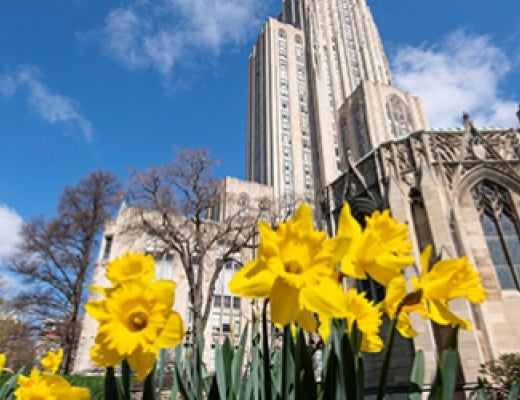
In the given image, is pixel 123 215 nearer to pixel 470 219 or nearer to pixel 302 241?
pixel 470 219

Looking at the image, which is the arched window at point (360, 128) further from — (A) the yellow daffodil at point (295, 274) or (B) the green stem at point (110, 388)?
(B) the green stem at point (110, 388)

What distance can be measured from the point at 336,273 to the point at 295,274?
29cm

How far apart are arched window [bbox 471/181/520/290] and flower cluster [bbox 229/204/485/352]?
1239cm

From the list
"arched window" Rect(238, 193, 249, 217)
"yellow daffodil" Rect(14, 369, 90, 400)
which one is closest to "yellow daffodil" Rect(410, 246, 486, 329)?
"yellow daffodil" Rect(14, 369, 90, 400)

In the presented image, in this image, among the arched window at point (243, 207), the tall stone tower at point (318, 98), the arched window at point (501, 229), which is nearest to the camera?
the arched window at point (501, 229)

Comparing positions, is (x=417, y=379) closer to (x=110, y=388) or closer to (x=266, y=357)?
(x=266, y=357)

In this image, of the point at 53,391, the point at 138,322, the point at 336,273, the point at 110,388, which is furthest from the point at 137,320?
the point at 336,273

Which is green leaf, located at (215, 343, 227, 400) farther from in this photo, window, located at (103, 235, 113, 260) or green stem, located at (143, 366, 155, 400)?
window, located at (103, 235, 113, 260)

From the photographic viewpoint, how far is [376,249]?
994 millimetres

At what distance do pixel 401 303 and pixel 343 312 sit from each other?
36 cm

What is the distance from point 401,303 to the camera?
1.04 meters

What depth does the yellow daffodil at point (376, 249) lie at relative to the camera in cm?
98

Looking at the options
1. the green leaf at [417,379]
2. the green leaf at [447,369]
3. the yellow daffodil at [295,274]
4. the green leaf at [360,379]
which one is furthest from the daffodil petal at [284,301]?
the green leaf at [417,379]

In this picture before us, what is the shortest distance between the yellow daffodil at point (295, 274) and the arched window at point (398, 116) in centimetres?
5259
